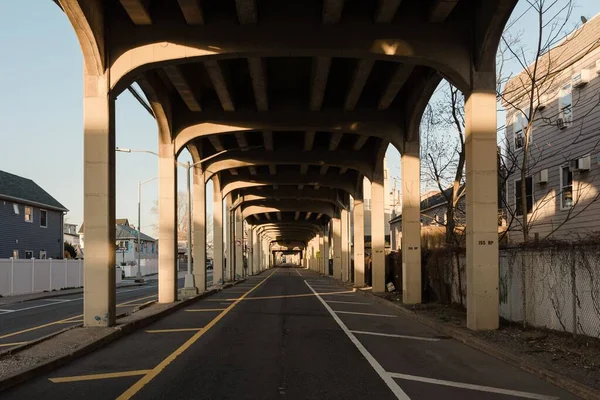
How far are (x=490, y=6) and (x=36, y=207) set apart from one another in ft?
122

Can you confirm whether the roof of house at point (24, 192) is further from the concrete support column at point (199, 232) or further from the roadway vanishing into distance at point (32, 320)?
the roadway vanishing into distance at point (32, 320)

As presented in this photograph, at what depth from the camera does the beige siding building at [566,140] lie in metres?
19.4

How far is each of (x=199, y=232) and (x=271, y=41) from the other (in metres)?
17.0

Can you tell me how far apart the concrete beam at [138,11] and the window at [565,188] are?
15.6m

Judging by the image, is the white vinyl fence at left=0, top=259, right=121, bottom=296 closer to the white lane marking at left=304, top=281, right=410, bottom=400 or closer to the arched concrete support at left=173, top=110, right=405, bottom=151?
the arched concrete support at left=173, top=110, right=405, bottom=151

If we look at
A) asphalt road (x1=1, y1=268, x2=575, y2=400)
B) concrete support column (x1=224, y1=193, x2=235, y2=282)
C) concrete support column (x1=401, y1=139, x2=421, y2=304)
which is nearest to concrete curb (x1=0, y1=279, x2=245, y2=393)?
asphalt road (x1=1, y1=268, x2=575, y2=400)

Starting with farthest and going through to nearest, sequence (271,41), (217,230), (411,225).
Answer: (217,230) → (411,225) → (271,41)

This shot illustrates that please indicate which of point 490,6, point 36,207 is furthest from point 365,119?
point 36,207

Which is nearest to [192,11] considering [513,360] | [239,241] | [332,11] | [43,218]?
[332,11]

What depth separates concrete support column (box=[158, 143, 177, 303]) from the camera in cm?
2159

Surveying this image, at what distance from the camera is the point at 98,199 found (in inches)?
540

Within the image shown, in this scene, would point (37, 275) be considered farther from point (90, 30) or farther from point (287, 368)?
point (287, 368)

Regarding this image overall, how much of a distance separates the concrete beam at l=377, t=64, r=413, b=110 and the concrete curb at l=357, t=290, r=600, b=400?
23.9ft

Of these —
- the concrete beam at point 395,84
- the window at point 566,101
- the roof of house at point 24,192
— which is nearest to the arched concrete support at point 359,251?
the concrete beam at point 395,84
